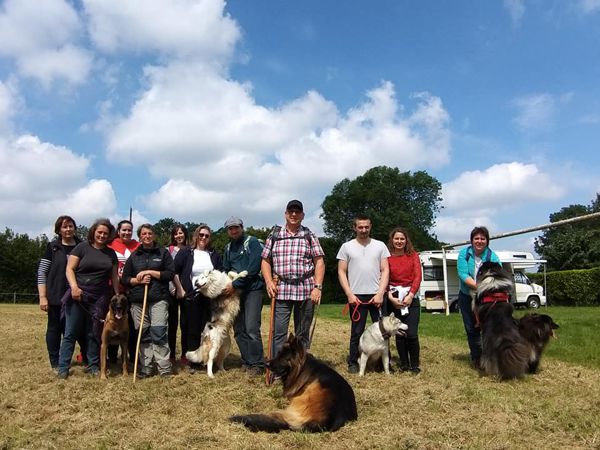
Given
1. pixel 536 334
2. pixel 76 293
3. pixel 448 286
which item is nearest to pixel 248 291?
pixel 76 293

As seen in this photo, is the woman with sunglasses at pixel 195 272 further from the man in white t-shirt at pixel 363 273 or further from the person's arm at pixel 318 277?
the man in white t-shirt at pixel 363 273

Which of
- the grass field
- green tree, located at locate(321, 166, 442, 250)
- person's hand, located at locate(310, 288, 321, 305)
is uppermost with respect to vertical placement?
green tree, located at locate(321, 166, 442, 250)

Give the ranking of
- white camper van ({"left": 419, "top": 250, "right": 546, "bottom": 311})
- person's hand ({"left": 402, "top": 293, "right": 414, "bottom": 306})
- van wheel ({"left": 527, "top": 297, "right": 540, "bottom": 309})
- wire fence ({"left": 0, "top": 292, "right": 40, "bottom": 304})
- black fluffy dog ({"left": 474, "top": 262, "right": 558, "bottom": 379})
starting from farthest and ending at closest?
1. wire fence ({"left": 0, "top": 292, "right": 40, "bottom": 304})
2. van wheel ({"left": 527, "top": 297, "right": 540, "bottom": 309})
3. white camper van ({"left": 419, "top": 250, "right": 546, "bottom": 311})
4. person's hand ({"left": 402, "top": 293, "right": 414, "bottom": 306})
5. black fluffy dog ({"left": 474, "top": 262, "right": 558, "bottom": 379})

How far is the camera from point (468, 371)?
6.43m

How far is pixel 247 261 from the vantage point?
620cm

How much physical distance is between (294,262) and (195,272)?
1495mm

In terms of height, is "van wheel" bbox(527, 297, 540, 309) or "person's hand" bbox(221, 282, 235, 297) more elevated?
"person's hand" bbox(221, 282, 235, 297)

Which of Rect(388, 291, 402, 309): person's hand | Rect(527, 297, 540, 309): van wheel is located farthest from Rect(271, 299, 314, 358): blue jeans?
Rect(527, 297, 540, 309): van wheel

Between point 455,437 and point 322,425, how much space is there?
3.39 feet

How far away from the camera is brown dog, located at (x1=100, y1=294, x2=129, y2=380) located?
583cm

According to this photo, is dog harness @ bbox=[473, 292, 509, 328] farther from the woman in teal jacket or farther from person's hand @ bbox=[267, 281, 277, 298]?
person's hand @ bbox=[267, 281, 277, 298]

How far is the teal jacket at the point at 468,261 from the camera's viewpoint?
6.48m

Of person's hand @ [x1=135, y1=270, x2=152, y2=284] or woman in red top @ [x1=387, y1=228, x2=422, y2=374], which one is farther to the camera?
woman in red top @ [x1=387, y1=228, x2=422, y2=374]

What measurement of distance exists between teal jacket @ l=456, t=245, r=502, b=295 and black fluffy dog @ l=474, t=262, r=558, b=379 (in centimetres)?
22
